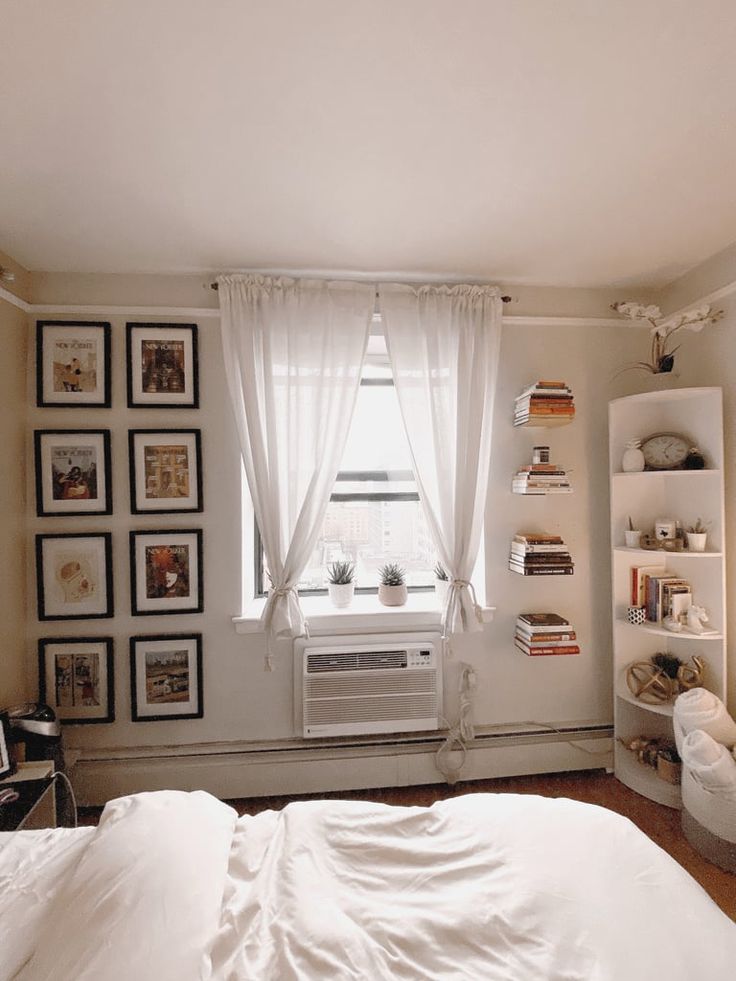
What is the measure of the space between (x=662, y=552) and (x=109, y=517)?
2.67m

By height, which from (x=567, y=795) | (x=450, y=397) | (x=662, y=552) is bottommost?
(x=567, y=795)

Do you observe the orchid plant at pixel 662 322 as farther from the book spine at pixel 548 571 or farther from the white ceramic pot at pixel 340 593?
the white ceramic pot at pixel 340 593

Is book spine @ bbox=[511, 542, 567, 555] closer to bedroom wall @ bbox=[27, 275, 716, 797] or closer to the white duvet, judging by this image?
bedroom wall @ bbox=[27, 275, 716, 797]

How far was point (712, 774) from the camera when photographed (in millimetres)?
1889

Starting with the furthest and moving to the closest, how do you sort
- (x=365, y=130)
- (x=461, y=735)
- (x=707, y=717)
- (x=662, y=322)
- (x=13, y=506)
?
(x=662, y=322) < (x=461, y=735) < (x=13, y=506) < (x=707, y=717) < (x=365, y=130)

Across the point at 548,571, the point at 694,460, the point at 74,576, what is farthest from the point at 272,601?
the point at 694,460

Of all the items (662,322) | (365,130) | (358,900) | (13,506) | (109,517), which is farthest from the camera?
(662,322)

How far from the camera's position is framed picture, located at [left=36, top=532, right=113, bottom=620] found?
7.52 feet

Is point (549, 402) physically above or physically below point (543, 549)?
above

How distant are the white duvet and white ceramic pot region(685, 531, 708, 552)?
1.46 meters

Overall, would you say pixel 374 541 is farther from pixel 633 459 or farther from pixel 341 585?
pixel 633 459

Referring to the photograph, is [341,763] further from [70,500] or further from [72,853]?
[70,500]

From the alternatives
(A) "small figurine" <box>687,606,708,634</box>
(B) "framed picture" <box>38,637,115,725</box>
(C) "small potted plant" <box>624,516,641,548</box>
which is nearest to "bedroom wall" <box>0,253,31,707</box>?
(B) "framed picture" <box>38,637,115,725</box>

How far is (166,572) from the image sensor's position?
2367 millimetres
